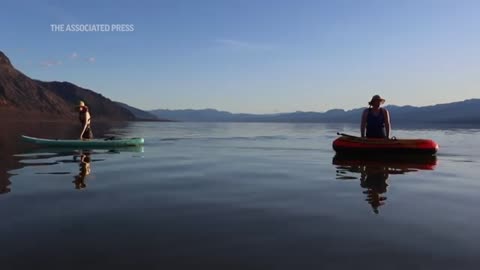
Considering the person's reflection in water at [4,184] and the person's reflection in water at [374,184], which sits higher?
the person's reflection in water at [4,184]

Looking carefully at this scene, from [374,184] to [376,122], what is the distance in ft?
28.4

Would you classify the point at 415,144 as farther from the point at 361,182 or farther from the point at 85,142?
the point at 85,142

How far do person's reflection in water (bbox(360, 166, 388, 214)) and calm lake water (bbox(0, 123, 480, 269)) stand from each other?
35mm

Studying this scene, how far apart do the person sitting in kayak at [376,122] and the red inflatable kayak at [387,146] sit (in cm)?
59

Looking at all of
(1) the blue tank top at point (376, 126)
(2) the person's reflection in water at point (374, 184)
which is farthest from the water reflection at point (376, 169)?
(1) the blue tank top at point (376, 126)

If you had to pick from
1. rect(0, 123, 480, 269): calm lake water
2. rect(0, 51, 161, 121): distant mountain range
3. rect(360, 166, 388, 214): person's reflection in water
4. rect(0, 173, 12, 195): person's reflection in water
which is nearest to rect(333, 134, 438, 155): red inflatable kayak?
rect(360, 166, 388, 214): person's reflection in water

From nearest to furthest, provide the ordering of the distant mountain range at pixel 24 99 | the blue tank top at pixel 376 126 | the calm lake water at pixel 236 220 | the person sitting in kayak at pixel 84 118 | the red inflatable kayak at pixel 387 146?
1. the calm lake water at pixel 236 220
2. the red inflatable kayak at pixel 387 146
3. the blue tank top at pixel 376 126
4. the person sitting in kayak at pixel 84 118
5. the distant mountain range at pixel 24 99

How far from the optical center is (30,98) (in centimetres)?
17375

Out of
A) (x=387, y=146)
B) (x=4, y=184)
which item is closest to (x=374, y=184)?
(x=387, y=146)

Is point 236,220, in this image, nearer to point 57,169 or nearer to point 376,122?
point 57,169

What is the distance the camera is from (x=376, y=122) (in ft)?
63.7

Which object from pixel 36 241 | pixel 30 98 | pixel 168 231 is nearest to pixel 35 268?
pixel 36 241

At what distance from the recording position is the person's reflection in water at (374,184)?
9.08 metres

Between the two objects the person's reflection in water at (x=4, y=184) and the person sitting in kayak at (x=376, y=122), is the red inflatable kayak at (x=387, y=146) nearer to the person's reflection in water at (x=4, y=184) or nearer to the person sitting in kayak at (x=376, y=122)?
the person sitting in kayak at (x=376, y=122)
